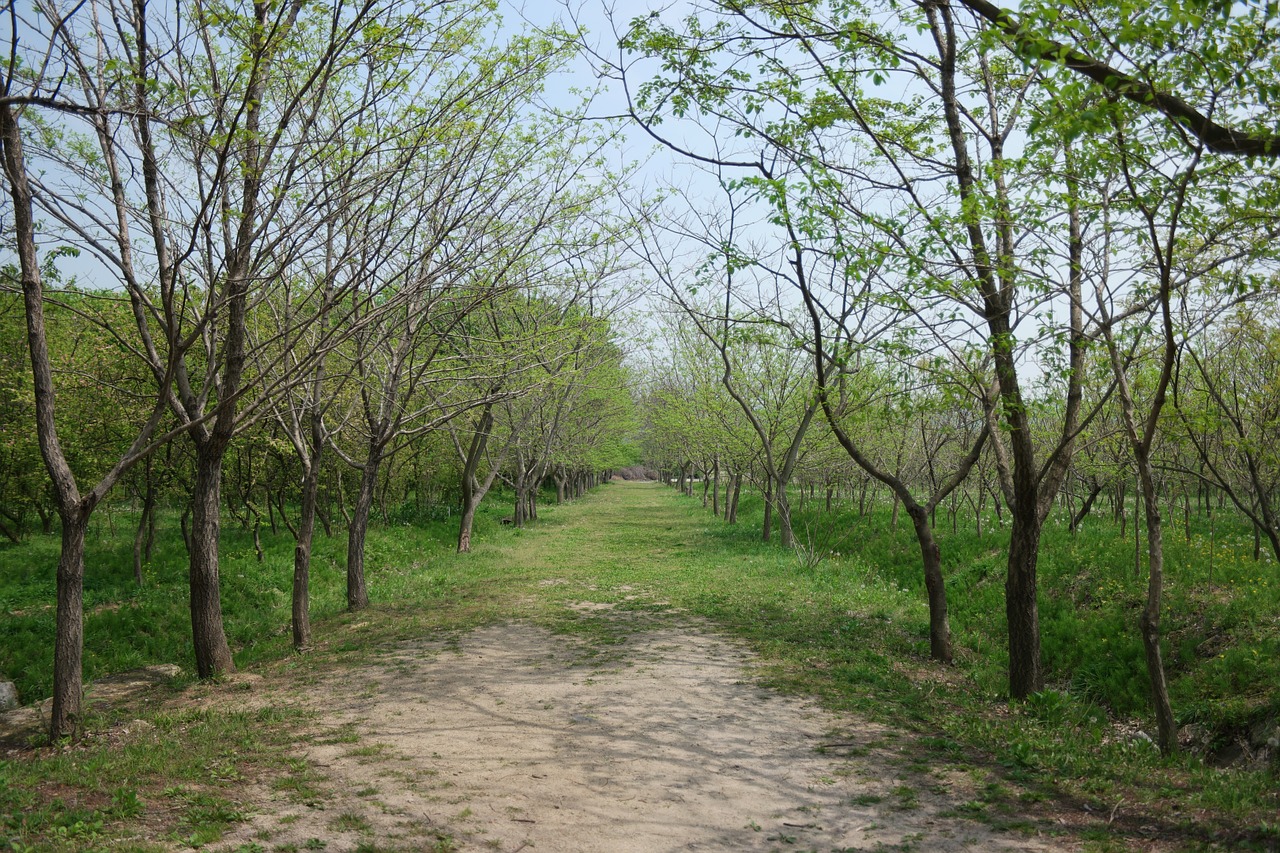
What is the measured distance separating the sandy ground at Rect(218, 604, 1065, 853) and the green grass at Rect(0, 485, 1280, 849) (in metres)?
0.24

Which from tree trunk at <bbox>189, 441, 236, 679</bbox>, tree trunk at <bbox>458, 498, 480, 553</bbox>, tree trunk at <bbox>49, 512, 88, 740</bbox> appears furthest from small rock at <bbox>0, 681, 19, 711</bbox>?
tree trunk at <bbox>458, 498, 480, 553</bbox>

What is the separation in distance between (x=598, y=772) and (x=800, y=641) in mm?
4802

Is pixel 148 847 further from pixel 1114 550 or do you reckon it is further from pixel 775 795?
pixel 1114 550

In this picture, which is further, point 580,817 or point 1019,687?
point 1019,687

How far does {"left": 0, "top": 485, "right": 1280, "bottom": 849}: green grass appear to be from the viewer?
484 centimetres

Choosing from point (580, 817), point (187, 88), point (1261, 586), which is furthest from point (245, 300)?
point (1261, 586)

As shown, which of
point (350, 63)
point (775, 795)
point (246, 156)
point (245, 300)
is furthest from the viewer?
point (245, 300)

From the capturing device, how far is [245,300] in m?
7.88

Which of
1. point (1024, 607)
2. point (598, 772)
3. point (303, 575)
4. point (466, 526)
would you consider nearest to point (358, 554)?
point (303, 575)

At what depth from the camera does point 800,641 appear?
31.6 feet

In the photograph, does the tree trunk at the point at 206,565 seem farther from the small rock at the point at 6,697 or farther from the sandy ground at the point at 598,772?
the small rock at the point at 6,697

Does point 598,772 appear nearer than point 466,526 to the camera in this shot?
Yes

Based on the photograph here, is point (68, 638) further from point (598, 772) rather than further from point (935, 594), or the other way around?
point (935, 594)

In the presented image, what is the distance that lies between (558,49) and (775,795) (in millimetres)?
6874
